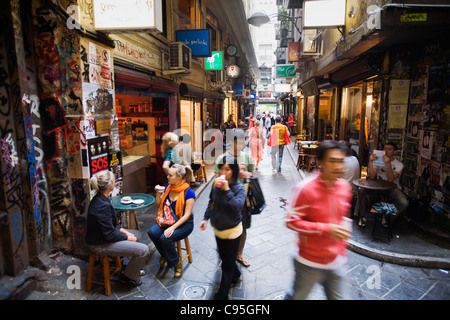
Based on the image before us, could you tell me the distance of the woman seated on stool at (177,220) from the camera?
4328mm

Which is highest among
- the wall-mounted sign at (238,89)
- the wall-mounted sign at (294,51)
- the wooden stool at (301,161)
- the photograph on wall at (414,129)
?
the wall-mounted sign at (294,51)

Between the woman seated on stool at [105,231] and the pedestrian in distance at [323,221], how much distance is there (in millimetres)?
2305

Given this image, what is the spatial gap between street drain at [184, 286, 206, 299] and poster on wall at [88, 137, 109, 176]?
7.73 feet

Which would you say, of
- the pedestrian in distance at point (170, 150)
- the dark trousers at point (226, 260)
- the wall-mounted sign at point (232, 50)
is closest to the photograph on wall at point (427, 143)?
the dark trousers at point (226, 260)

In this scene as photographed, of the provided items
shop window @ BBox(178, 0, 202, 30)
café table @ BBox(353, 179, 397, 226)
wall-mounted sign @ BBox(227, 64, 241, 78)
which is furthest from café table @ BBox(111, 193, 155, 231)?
wall-mounted sign @ BBox(227, 64, 241, 78)

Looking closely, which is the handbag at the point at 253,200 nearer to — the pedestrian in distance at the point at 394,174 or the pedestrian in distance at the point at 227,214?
the pedestrian in distance at the point at 227,214

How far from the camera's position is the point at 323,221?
2.84m

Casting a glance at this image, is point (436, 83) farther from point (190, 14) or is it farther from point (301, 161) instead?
point (190, 14)

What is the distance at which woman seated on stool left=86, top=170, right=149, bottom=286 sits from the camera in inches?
148

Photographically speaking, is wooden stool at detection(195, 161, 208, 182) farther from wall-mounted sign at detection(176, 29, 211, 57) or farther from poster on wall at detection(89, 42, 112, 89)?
poster on wall at detection(89, 42, 112, 89)

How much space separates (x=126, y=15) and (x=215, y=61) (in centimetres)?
981

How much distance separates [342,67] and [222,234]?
9960mm

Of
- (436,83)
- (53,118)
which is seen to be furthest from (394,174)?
(53,118)

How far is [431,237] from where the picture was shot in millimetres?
5590
